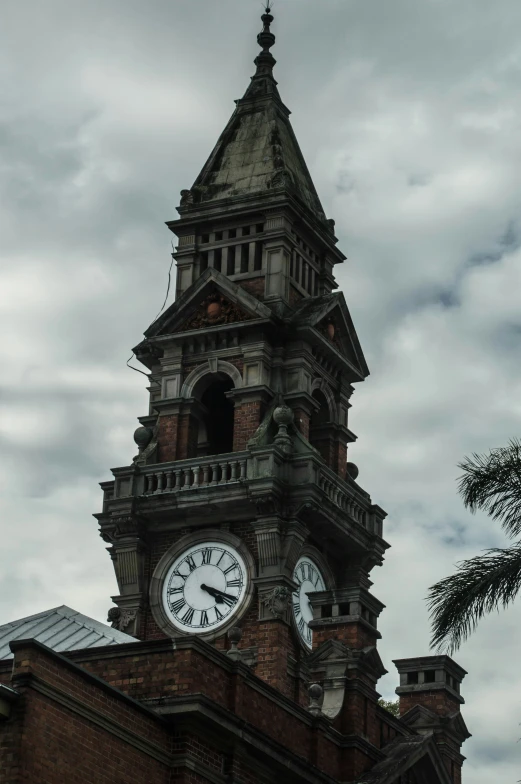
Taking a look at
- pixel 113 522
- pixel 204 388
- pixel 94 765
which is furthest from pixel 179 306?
pixel 94 765

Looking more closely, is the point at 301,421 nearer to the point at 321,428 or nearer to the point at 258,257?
the point at 321,428

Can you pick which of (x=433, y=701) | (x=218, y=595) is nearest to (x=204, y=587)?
(x=218, y=595)

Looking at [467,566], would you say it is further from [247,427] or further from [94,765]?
[247,427]

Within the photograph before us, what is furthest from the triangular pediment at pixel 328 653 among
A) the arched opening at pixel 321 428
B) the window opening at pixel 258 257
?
the window opening at pixel 258 257

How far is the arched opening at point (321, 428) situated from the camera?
50.6 m

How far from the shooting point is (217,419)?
50.9 metres

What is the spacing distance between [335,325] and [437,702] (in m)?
13.8

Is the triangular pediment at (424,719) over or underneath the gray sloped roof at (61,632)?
over

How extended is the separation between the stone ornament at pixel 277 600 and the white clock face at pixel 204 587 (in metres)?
0.77

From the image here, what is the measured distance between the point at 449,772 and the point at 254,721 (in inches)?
352

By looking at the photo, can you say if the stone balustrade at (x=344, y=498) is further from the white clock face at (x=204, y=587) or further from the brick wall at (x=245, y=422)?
the white clock face at (x=204, y=587)

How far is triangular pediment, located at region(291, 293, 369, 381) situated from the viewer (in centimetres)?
4956

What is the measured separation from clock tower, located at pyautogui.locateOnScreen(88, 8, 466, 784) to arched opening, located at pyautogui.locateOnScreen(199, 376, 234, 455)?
41 mm

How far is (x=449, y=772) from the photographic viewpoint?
132ft
